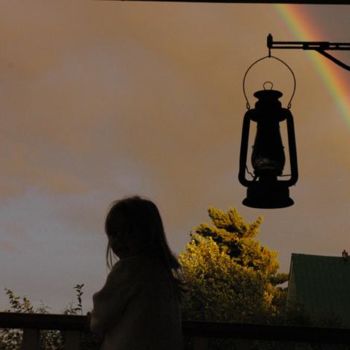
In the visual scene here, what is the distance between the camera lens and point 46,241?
82.0ft

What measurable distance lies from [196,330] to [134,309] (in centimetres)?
74

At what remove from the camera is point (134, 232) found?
2.14 meters

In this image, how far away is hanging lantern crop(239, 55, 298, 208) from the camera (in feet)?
8.98

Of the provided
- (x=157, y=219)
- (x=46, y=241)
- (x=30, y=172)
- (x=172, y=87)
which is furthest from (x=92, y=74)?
(x=157, y=219)

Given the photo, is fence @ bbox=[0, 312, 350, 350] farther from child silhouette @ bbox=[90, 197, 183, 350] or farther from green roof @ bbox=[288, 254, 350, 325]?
green roof @ bbox=[288, 254, 350, 325]

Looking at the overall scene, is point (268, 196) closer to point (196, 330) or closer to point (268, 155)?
point (268, 155)

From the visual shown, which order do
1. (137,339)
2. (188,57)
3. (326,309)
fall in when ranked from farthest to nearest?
1. (188,57)
2. (326,309)
3. (137,339)

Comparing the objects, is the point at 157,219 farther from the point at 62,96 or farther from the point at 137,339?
the point at 62,96

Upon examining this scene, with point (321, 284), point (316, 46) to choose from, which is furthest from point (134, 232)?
point (321, 284)

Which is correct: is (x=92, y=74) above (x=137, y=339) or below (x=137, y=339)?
above

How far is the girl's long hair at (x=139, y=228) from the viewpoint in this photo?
Answer: 2139 mm

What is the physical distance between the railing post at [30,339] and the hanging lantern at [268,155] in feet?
3.44

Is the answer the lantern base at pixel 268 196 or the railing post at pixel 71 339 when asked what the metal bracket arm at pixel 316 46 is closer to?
the lantern base at pixel 268 196

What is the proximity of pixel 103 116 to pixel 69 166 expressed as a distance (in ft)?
11.0
